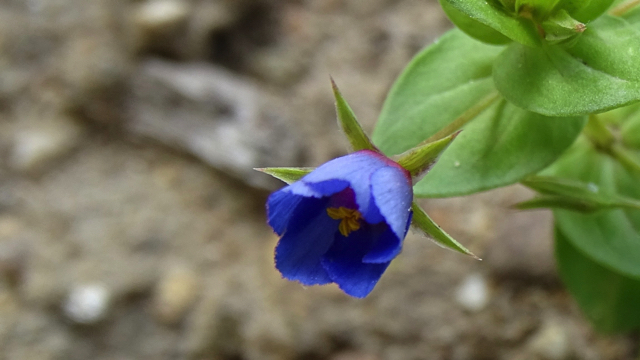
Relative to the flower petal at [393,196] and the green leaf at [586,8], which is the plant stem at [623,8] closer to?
the green leaf at [586,8]

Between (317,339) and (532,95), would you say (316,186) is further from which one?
(317,339)

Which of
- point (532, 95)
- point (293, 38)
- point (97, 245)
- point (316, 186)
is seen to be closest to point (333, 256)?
point (316, 186)

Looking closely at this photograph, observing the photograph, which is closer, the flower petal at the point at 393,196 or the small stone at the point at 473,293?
the flower petal at the point at 393,196

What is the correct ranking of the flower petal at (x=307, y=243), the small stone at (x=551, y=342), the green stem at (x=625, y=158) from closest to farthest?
1. the flower petal at (x=307, y=243)
2. the green stem at (x=625, y=158)
3. the small stone at (x=551, y=342)

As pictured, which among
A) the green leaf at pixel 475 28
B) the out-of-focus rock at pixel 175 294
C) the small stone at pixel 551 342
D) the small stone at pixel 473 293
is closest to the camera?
the green leaf at pixel 475 28

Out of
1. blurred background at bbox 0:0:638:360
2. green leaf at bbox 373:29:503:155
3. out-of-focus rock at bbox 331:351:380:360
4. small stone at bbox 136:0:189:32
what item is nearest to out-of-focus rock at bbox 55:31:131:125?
blurred background at bbox 0:0:638:360

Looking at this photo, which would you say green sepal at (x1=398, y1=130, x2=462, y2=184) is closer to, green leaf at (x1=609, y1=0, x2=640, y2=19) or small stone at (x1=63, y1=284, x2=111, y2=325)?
green leaf at (x1=609, y1=0, x2=640, y2=19)

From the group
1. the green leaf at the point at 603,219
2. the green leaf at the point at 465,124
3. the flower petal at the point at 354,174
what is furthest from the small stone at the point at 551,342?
the flower petal at the point at 354,174
